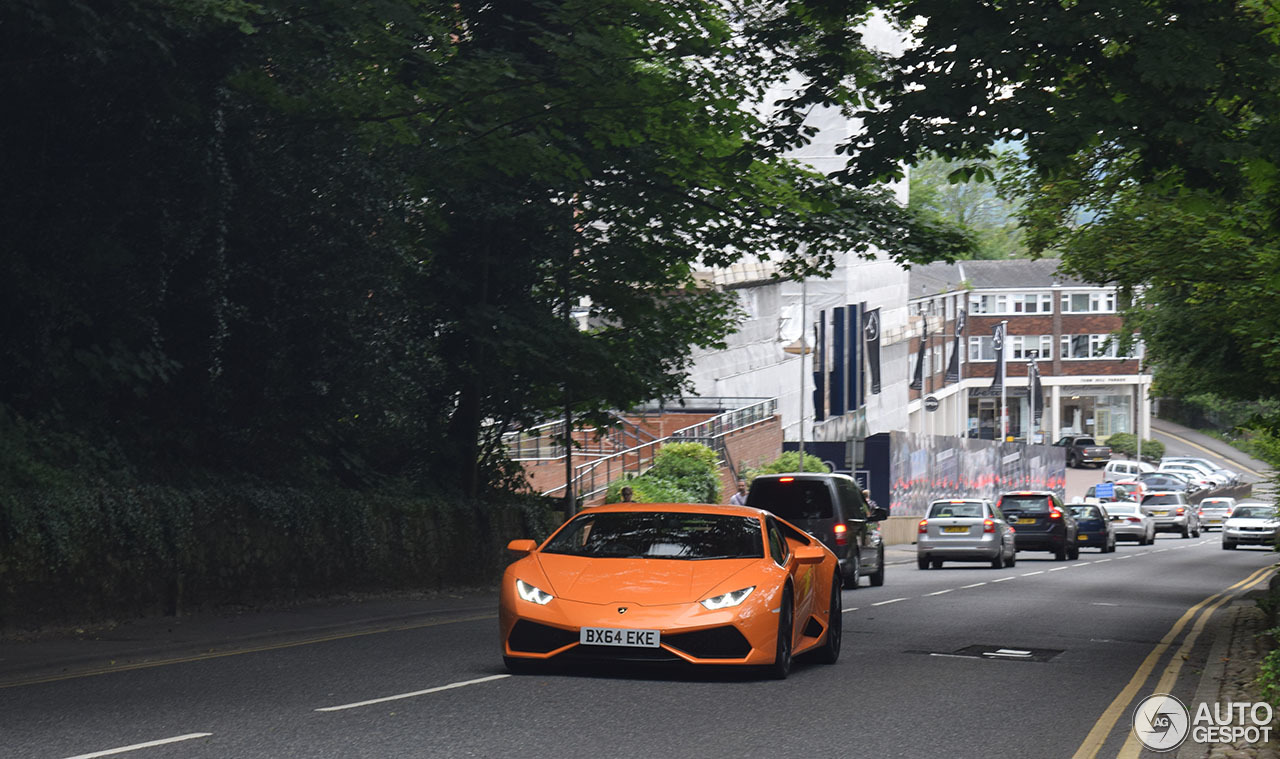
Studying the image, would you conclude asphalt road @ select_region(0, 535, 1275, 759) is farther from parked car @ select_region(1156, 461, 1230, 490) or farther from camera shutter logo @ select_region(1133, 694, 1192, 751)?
parked car @ select_region(1156, 461, 1230, 490)

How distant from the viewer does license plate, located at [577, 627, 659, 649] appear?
10484 mm

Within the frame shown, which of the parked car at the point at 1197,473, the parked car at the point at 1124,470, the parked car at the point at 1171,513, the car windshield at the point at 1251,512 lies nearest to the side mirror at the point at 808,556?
the car windshield at the point at 1251,512

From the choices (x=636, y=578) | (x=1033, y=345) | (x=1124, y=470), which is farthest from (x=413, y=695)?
(x=1033, y=345)

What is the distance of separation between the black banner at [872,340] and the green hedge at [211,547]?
31847 millimetres

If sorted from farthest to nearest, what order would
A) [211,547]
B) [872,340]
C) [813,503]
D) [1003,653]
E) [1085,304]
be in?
1. [1085,304]
2. [872,340]
3. [813,503]
4. [211,547]
5. [1003,653]

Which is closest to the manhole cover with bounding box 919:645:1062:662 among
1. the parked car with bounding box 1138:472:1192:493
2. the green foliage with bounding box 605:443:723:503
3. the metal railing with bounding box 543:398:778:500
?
the metal railing with bounding box 543:398:778:500

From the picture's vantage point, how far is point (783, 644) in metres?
11.4

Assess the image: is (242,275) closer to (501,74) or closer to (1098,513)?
(501,74)

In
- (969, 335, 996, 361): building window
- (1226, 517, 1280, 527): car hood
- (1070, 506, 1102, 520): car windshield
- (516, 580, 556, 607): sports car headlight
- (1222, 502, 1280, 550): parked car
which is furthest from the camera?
(969, 335, 996, 361): building window

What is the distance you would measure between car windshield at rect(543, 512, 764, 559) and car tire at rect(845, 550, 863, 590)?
1401 cm

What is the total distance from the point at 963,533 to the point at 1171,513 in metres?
34.8

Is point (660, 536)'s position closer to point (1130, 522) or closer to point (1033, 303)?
point (1130, 522)

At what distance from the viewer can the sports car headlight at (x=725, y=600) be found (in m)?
10.8

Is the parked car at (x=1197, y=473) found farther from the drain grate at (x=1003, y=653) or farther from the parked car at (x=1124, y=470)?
the drain grate at (x=1003, y=653)
